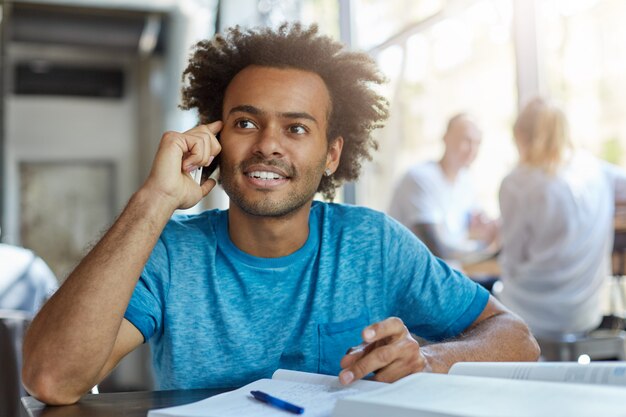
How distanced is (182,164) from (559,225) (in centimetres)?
196

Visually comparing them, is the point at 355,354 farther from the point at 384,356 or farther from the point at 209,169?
the point at 209,169

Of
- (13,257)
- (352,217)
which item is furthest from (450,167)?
(352,217)

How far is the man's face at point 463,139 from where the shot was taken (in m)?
3.91

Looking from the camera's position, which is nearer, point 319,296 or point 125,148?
point 319,296

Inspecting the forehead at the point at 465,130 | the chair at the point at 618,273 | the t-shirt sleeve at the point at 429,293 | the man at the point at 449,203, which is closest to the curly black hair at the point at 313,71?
the t-shirt sleeve at the point at 429,293

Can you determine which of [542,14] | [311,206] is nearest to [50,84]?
[542,14]

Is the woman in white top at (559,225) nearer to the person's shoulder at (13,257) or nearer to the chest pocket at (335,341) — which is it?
the chest pocket at (335,341)

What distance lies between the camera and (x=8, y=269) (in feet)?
9.12

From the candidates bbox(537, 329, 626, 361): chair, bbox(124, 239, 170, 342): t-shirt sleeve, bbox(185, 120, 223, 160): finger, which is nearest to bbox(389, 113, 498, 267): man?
bbox(537, 329, 626, 361): chair

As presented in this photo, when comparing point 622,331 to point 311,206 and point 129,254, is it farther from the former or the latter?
point 129,254

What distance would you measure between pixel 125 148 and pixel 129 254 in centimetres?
847

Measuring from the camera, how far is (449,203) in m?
3.98

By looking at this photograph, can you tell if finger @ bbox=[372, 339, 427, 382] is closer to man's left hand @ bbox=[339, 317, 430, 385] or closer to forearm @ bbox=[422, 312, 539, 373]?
man's left hand @ bbox=[339, 317, 430, 385]

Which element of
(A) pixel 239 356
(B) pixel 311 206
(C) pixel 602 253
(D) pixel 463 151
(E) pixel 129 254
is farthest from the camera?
(D) pixel 463 151
